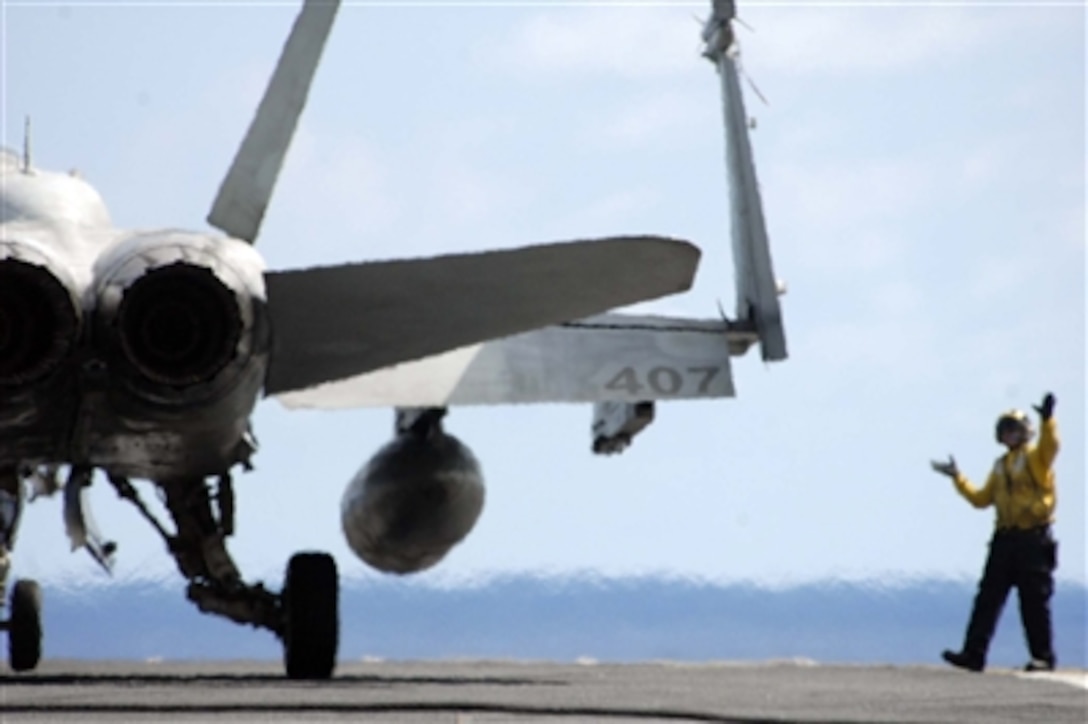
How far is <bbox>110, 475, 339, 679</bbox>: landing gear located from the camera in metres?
13.5

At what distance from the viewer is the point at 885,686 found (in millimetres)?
11945

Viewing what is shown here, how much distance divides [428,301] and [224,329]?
100 cm

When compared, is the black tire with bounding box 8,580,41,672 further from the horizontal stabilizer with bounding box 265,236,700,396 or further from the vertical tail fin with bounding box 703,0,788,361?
the vertical tail fin with bounding box 703,0,788,361

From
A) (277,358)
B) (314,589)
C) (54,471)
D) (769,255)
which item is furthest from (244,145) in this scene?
(769,255)

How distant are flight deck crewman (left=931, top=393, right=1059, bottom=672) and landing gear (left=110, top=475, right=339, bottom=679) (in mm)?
3696

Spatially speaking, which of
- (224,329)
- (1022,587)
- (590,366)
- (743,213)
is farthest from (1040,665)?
(224,329)

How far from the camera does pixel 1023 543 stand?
1509 centimetres

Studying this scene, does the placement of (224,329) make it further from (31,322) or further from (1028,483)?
(1028,483)

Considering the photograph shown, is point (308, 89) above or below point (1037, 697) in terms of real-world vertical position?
above

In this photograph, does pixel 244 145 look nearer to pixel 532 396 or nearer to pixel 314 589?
pixel 314 589

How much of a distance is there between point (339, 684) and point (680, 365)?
15.4 ft

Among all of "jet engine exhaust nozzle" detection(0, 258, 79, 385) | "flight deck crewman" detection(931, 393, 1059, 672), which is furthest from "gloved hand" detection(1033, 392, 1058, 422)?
"jet engine exhaust nozzle" detection(0, 258, 79, 385)

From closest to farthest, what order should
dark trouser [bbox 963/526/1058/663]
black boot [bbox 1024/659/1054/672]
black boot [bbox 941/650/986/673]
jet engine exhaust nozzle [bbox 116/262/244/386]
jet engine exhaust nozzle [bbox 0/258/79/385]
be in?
jet engine exhaust nozzle [bbox 0/258/79/385], jet engine exhaust nozzle [bbox 116/262/244/386], black boot [bbox 1024/659/1054/672], black boot [bbox 941/650/986/673], dark trouser [bbox 963/526/1058/663]

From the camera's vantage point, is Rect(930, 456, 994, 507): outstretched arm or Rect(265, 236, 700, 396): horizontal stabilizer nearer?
Rect(265, 236, 700, 396): horizontal stabilizer
